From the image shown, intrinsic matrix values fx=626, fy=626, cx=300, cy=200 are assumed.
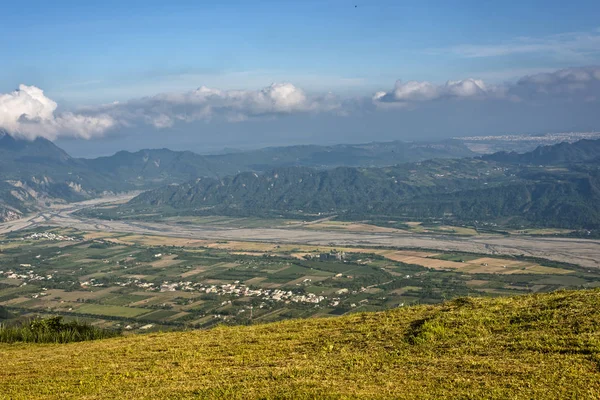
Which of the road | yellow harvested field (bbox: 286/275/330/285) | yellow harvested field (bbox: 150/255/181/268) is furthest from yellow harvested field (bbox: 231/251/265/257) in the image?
yellow harvested field (bbox: 286/275/330/285)

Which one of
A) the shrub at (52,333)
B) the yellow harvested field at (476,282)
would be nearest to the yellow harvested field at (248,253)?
the yellow harvested field at (476,282)

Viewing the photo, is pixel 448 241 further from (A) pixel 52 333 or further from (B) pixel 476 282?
(A) pixel 52 333

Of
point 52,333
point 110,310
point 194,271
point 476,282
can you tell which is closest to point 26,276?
point 194,271

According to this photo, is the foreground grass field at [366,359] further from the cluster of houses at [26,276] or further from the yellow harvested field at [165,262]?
the yellow harvested field at [165,262]

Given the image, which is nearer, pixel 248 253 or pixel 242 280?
pixel 242 280

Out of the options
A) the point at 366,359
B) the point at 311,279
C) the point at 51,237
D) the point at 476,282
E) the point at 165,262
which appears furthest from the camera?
the point at 51,237
